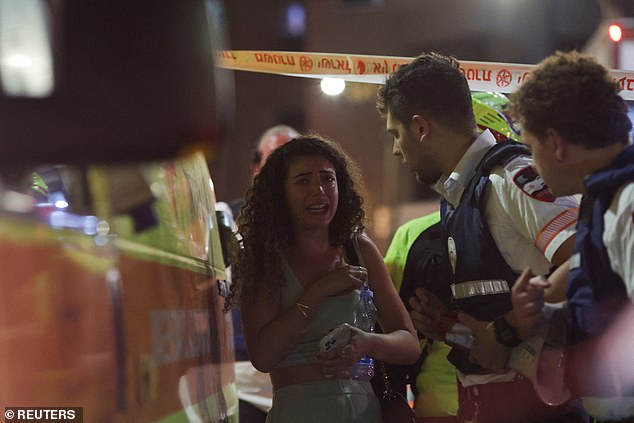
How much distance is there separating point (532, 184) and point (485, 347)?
0.43 m

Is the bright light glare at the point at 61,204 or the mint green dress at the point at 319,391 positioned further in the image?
the mint green dress at the point at 319,391

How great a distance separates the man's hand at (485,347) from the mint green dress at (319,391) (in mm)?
363

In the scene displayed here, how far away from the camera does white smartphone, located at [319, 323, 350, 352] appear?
246 cm

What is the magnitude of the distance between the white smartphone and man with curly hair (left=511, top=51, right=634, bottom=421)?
0.55m

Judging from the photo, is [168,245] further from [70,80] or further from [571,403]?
[571,403]

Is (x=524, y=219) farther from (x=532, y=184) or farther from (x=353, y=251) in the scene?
(x=353, y=251)

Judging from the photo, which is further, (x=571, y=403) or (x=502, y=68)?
(x=502, y=68)

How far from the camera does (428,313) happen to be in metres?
2.55

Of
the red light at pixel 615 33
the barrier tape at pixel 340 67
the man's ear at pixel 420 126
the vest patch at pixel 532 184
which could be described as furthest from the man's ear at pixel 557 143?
the red light at pixel 615 33

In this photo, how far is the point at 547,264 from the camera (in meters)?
2.20

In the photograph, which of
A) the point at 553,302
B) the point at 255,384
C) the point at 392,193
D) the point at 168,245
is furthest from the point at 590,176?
the point at 392,193

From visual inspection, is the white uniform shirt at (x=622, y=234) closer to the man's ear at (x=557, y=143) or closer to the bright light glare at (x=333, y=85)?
the man's ear at (x=557, y=143)

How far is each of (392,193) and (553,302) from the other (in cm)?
870

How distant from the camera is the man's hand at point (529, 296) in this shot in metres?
1.99
